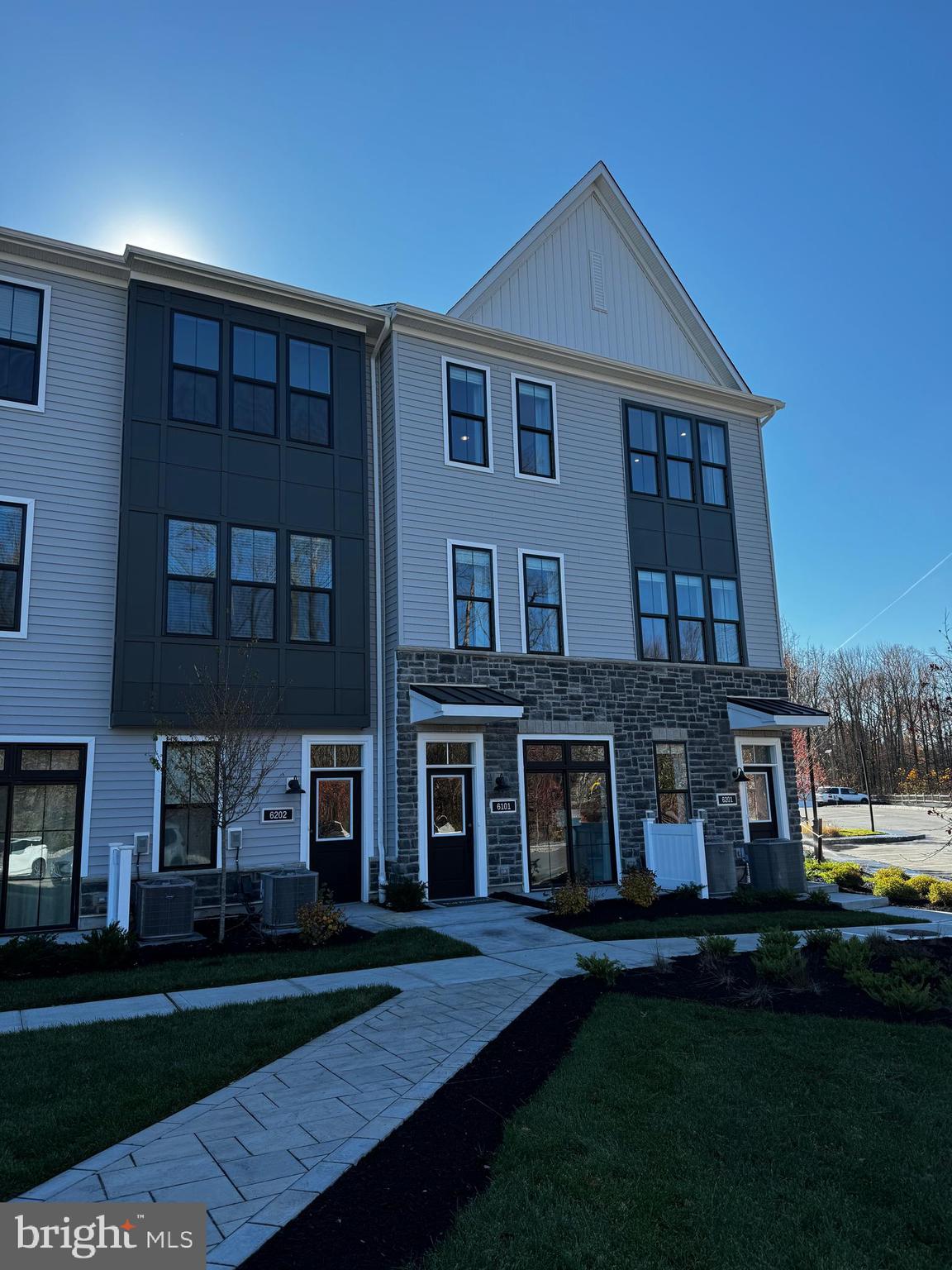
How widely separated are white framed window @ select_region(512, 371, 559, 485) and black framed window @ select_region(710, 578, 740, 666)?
14.4 ft

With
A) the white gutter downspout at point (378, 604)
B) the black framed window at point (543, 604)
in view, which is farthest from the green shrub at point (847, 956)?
the black framed window at point (543, 604)

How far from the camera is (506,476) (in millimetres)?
16094

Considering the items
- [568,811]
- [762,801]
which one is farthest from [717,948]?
[762,801]

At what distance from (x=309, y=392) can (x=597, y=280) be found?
709 centimetres

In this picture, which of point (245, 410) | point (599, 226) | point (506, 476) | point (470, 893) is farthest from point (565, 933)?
point (599, 226)

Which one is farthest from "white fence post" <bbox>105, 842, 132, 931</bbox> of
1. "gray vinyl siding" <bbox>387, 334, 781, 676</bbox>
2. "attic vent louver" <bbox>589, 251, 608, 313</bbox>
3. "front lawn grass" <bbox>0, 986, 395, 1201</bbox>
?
"attic vent louver" <bbox>589, 251, 608, 313</bbox>

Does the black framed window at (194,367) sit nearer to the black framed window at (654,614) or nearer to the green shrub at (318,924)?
the green shrub at (318,924)

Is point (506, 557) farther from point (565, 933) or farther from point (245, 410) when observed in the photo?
point (565, 933)

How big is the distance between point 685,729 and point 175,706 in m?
9.63

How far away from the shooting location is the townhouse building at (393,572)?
12.4 meters

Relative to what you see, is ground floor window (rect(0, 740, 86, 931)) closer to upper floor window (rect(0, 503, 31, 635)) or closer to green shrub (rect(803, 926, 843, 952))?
upper floor window (rect(0, 503, 31, 635))

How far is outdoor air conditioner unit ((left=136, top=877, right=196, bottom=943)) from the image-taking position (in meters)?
11.0

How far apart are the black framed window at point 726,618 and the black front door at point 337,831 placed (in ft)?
26.9

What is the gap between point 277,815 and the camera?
528 inches
